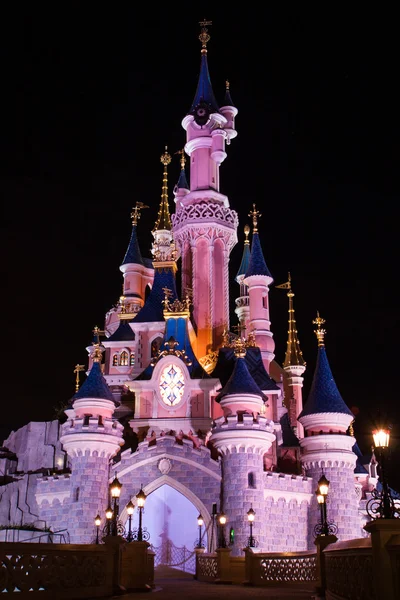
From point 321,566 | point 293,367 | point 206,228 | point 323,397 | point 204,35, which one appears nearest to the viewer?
point 321,566

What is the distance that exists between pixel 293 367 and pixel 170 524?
21.4 meters

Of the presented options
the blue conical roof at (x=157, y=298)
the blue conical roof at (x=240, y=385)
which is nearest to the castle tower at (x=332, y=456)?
the blue conical roof at (x=240, y=385)

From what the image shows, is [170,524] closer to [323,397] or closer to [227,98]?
[323,397]

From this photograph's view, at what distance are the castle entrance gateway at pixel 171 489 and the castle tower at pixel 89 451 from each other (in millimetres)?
753

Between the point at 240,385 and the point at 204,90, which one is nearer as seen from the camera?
the point at 240,385

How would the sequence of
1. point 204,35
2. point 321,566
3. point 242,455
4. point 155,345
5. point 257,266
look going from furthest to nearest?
point 204,35 → point 257,266 → point 155,345 → point 242,455 → point 321,566

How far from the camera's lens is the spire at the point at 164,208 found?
1689 inches

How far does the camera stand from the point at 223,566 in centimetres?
2105

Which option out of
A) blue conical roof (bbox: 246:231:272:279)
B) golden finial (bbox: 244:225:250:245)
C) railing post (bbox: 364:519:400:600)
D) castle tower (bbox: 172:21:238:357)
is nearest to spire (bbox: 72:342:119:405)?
castle tower (bbox: 172:21:238:357)

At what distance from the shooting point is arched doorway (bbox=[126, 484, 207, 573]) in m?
28.9

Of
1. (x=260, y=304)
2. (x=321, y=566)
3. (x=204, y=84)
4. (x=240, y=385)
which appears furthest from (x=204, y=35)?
(x=321, y=566)

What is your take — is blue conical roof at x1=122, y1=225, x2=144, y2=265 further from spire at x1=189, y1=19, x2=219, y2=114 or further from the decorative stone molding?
the decorative stone molding

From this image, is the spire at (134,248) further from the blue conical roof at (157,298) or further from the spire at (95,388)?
the spire at (95,388)

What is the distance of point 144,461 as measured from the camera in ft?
95.7
